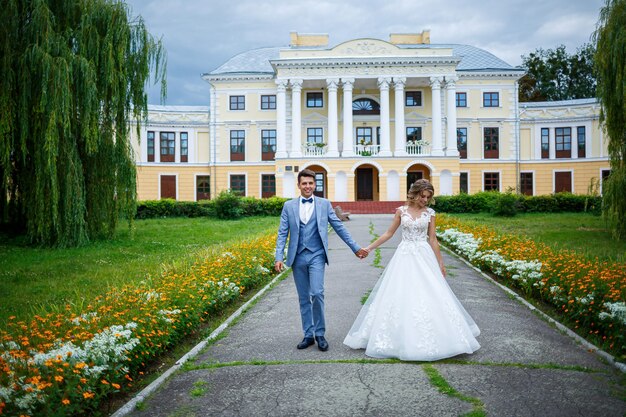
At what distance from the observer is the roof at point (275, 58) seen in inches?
1924

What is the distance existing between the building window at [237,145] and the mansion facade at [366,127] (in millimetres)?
85

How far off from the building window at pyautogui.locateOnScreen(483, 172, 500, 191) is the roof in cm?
867

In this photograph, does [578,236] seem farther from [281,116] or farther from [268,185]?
[268,185]

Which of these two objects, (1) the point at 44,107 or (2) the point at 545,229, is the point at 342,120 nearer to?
(2) the point at 545,229


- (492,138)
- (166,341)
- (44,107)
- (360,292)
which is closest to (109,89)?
(44,107)

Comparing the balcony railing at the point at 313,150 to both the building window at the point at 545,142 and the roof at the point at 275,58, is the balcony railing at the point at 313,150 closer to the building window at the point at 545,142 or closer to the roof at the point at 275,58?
the roof at the point at 275,58

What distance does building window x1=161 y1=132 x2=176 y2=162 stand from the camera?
49.1 metres

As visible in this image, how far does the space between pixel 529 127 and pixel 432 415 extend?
157 feet

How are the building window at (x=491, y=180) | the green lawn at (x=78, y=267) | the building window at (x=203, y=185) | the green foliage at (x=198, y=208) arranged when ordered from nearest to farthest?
the green lawn at (x=78, y=267)
the green foliage at (x=198, y=208)
the building window at (x=491, y=180)
the building window at (x=203, y=185)

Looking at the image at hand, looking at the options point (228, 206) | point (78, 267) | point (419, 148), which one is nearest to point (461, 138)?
point (419, 148)

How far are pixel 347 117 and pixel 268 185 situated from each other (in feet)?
30.4

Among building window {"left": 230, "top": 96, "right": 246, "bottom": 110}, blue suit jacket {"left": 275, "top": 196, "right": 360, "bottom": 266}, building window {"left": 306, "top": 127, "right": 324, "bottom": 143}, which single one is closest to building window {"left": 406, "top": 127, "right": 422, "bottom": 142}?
building window {"left": 306, "top": 127, "right": 324, "bottom": 143}

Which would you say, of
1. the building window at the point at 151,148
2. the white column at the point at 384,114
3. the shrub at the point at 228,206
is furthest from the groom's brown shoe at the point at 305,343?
the building window at the point at 151,148

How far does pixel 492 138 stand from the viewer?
159 feet
